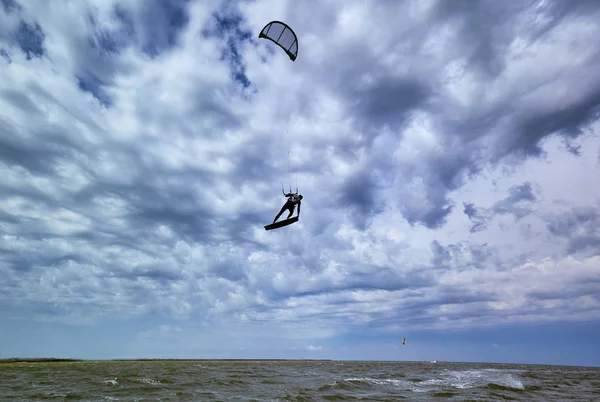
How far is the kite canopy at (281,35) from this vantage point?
2166cm

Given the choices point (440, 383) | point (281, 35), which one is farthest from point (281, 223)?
point (440, 383)

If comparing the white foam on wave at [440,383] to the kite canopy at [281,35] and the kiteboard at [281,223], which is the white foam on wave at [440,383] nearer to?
the kiteboard at [281,223]

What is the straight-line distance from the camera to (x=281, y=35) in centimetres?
2238

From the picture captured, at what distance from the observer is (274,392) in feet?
95.1

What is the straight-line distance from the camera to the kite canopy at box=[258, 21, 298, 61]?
21.7 m

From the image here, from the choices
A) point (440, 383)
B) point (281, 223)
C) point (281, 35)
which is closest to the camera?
point (281, 35)

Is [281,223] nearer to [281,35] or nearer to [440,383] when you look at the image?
[281,35]

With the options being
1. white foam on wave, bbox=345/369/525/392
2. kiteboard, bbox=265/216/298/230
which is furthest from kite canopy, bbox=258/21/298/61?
white foam on wave, bbox=345/369/525/392

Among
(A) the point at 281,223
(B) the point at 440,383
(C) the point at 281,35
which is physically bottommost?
(B) the point at 440,383

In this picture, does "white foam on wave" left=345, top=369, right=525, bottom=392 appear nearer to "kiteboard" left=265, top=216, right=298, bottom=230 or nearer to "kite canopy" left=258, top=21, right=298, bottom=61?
"kiteboard" left=265, top=216, right=298, bottom=230

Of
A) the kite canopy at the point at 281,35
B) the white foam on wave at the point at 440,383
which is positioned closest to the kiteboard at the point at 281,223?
the kite canopy at the point at 281,35

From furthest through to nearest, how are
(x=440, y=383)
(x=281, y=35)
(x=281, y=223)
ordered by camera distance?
(x=440, y=383) < (x=281, y=223) < (x=281, y=35)

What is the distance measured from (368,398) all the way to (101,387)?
21077mm

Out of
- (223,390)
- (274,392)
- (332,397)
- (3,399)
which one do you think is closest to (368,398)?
(332,397)
